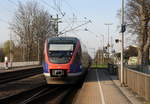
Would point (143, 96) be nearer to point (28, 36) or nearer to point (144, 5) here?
point (144, 5)

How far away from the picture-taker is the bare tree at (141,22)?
45.1 m

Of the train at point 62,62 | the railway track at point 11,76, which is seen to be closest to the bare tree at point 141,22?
the railway track at point 11,76

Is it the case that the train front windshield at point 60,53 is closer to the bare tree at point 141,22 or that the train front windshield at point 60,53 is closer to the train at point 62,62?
the train at point 62,62

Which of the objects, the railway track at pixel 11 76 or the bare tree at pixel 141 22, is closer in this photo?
the railway track at pixel 11 76

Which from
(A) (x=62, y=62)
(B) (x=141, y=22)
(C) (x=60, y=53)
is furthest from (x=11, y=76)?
(B) (x=141, y=22)

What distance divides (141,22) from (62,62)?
27.2 metres

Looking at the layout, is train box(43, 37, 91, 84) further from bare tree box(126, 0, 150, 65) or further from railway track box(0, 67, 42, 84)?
bare tree box(126, 0, 150, 65)

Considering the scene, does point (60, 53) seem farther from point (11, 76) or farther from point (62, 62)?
point (11, 76)

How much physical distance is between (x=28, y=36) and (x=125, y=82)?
50947 millimetres

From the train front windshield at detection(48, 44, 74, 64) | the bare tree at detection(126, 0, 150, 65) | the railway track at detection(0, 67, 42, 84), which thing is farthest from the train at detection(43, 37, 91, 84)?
the bare tree at detection(126, 0, 150, 65)

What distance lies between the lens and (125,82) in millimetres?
21859

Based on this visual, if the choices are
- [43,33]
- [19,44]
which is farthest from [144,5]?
[19,44]

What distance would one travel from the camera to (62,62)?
21.0 meters

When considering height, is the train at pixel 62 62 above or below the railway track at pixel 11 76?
above
